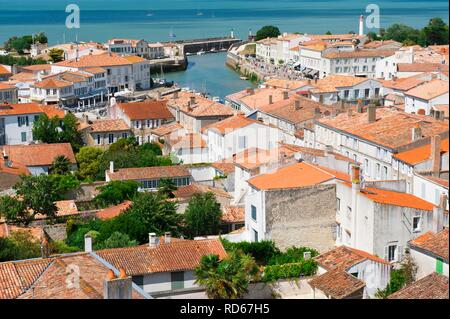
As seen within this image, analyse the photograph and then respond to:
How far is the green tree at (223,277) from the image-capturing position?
9.72 meters

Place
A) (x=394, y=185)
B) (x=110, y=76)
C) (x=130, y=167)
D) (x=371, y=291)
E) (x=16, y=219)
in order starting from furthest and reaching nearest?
(x=110, y=76) < (x=130, y=167) < (x=16, y=219) < (x=394, y=185) < (x=371, y=291)

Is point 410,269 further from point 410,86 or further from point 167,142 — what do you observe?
point 410,86

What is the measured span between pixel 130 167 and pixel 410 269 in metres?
12.2

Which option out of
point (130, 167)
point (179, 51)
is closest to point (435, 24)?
point (179, 51)

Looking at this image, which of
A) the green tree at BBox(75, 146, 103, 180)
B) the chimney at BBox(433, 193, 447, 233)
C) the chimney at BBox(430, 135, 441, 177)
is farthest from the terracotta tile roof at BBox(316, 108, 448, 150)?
the green tree at BBox(75, 146, 103, 180)

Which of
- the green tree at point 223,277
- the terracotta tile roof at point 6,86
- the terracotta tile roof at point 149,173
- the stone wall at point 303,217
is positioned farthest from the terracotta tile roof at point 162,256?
the terracotta tile roof at point 6,86

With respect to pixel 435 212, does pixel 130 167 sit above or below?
below

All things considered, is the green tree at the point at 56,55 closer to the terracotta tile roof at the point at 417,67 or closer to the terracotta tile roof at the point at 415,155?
the terracotta tile roof at the point at 417,67

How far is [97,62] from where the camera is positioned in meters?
43.8

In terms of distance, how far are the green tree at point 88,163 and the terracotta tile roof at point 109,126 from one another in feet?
12.0

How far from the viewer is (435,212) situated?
12.4m

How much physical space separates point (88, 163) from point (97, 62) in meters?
21.1

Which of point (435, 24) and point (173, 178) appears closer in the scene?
point (173, 178)

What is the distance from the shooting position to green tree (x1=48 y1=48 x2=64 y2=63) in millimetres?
52359
